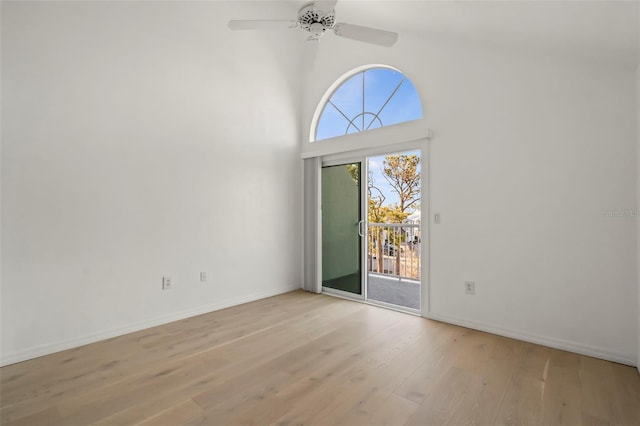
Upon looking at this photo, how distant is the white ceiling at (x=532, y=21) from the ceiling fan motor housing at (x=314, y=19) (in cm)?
84

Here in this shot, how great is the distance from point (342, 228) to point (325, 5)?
8.93 ft

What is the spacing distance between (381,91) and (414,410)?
332 cm

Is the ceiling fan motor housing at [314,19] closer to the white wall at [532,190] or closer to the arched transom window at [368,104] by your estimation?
the white wall at [532,190]

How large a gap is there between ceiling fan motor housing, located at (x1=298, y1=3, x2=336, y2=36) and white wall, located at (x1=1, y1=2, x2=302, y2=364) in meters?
1.70

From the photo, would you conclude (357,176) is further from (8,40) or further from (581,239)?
(8,40)

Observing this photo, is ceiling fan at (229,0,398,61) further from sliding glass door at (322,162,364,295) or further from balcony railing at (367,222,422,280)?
balcony railing at (367,222,422,280)

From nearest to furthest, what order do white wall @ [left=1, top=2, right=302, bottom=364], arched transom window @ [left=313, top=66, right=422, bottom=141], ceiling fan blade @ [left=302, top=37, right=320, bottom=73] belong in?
white wall @ [left=1, top=2, right=302, bottom=364], ceiling fan blade @ [left=302, top=37, right=320, bottom=73], arched transom window @ [left=313, top=66, right=422, bottom=141]

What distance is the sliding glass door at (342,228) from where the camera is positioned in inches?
162


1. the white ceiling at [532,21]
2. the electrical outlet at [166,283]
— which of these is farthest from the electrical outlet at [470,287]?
the electrical outlet at [166,283]

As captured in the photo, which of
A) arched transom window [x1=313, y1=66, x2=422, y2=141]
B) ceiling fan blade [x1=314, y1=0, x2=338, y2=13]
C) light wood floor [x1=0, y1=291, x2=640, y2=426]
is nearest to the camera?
light wood floor [x1=0, y1=291, x2=640, y2=426]

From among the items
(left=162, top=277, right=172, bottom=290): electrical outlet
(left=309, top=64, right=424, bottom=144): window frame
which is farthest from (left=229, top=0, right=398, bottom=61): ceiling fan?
(left=162, top=277, right=172, bottom=290): electrical outlet

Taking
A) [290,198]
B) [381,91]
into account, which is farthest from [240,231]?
[381,91]

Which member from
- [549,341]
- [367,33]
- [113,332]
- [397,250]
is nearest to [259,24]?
[367,33]

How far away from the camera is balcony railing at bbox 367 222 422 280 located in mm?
5188
